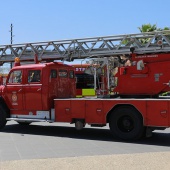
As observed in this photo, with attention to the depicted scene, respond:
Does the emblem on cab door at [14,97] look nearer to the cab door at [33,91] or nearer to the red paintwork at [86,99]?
the red paintwork at [86,99]

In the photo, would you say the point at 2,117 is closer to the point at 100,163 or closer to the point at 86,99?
the point at 86,99

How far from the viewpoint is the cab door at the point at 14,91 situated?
1080 cm

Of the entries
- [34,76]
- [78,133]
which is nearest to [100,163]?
[78,133]

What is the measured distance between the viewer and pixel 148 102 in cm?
867

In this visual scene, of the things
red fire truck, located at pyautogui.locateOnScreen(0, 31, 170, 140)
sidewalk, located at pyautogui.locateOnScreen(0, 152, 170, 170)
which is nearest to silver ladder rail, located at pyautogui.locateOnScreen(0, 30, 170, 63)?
red fire truck, located at pyautogui.locateOnScreen(0, 31, 170, 140)

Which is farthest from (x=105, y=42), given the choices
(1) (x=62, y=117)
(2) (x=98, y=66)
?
(1) (x=62, y=117)

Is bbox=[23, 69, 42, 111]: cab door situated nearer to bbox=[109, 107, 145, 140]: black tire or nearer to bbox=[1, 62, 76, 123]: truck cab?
bbox=[1, 62, 76, 123]: truck cab

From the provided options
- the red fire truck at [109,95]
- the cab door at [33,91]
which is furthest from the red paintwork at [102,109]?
the cab door at [33,91]

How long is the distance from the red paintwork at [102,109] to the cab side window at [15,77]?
173 centimetres

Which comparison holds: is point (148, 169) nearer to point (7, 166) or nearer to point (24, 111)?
point (7, 166)

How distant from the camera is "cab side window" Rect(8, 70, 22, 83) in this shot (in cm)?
1089

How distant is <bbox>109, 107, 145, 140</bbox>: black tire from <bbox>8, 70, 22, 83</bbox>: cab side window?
3582 mm

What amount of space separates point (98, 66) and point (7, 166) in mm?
5259

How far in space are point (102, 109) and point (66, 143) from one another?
1477 mm
